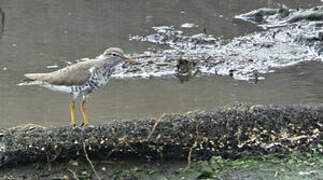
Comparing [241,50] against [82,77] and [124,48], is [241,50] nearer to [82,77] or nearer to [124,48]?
[124,48]

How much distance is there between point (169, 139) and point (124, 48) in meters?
5.45

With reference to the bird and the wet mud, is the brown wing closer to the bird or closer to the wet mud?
the bird

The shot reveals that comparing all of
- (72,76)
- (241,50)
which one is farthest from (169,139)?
(241,50)

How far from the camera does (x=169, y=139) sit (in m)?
6.39

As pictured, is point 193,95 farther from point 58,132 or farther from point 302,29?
point 302,29

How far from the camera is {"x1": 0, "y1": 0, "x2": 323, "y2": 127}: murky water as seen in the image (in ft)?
28.9

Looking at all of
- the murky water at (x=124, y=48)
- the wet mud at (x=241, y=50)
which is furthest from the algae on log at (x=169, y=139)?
the wet mud at (x=241, y=50)

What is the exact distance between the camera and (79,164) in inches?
249

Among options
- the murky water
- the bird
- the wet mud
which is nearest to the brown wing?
the bird

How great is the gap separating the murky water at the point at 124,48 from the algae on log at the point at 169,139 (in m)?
1.87

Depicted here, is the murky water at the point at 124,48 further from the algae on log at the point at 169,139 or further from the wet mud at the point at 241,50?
the algae on log at the point at 169,139

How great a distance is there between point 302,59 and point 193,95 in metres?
2.54

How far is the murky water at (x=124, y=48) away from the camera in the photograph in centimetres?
880

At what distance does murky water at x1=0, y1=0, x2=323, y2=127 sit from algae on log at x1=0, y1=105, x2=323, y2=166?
6.15 feet
